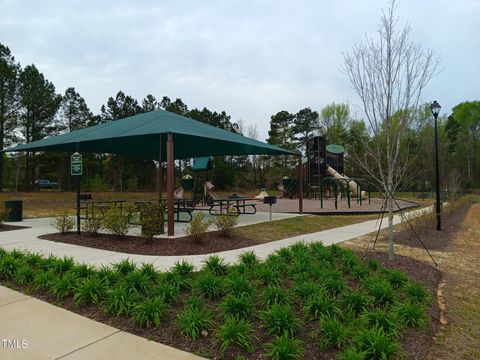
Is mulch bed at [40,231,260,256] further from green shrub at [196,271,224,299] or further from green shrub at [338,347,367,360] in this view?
green shrub at [338,347,367,360]

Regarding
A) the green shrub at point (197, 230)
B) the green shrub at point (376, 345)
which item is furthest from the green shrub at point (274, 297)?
the green shrub at point (197, 230)

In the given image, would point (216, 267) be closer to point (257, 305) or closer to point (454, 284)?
point (257, 305)

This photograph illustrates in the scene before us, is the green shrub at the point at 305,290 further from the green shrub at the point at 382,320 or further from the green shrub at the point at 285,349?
the green shrub at the point at 285,349

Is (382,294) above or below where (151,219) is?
below

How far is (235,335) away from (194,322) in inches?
16.0

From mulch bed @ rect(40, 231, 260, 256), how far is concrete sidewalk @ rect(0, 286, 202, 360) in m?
2.90

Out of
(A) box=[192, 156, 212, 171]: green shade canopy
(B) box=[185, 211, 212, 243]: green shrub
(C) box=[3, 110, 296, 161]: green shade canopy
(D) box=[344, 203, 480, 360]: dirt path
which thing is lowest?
(D) box=[344, 203, 480, 360]: dirt path

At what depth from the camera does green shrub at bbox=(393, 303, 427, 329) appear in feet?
10.9

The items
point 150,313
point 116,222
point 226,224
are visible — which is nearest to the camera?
point 150,313

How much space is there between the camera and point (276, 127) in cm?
4528

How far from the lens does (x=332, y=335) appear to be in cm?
291

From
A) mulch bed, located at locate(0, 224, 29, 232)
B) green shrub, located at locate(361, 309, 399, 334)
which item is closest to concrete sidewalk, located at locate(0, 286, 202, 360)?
green shrub, located at locate(361, 309, 399, 334)

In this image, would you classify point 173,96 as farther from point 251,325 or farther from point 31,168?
point 251,325

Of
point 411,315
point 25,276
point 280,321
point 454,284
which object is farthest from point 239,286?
point 454,284
